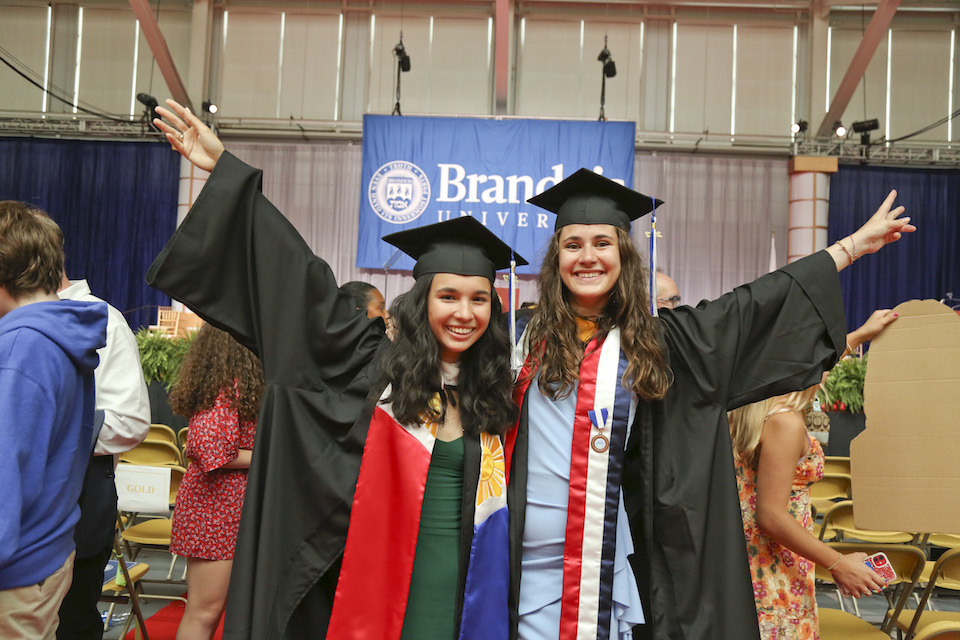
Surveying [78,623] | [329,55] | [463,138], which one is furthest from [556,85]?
[78,623]

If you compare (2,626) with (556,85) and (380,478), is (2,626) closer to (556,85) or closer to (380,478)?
(380,478)

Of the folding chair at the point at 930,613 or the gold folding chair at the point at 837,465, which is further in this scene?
the gold folding chair at the point at 837,465

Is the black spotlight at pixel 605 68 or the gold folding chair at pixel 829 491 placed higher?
the black spotlight at pixel 605 68

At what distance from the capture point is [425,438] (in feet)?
6.49

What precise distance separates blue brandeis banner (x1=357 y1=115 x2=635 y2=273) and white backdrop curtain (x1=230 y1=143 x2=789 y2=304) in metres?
1.66

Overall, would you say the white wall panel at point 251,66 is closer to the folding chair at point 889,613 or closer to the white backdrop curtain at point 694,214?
the white backdrop curtain at point 694,214

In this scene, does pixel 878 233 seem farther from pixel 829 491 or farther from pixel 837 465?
pixel 837 465

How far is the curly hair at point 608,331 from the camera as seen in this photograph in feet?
6.42

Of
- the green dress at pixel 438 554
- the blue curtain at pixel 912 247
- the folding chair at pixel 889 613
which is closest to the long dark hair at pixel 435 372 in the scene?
the green dress at pixel 438 554

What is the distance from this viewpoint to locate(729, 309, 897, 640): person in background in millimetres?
2295

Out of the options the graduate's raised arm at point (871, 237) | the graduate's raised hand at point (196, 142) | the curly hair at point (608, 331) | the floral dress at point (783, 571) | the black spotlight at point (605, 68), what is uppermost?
the black spotlight at point (605, 68)

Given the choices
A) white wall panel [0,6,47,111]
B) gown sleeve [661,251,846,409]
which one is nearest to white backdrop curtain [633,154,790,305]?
white wall panel [0,6,47,111]

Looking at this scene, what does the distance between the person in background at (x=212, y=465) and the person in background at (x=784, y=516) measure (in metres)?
1.66

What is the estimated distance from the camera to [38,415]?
1797 millimetres
